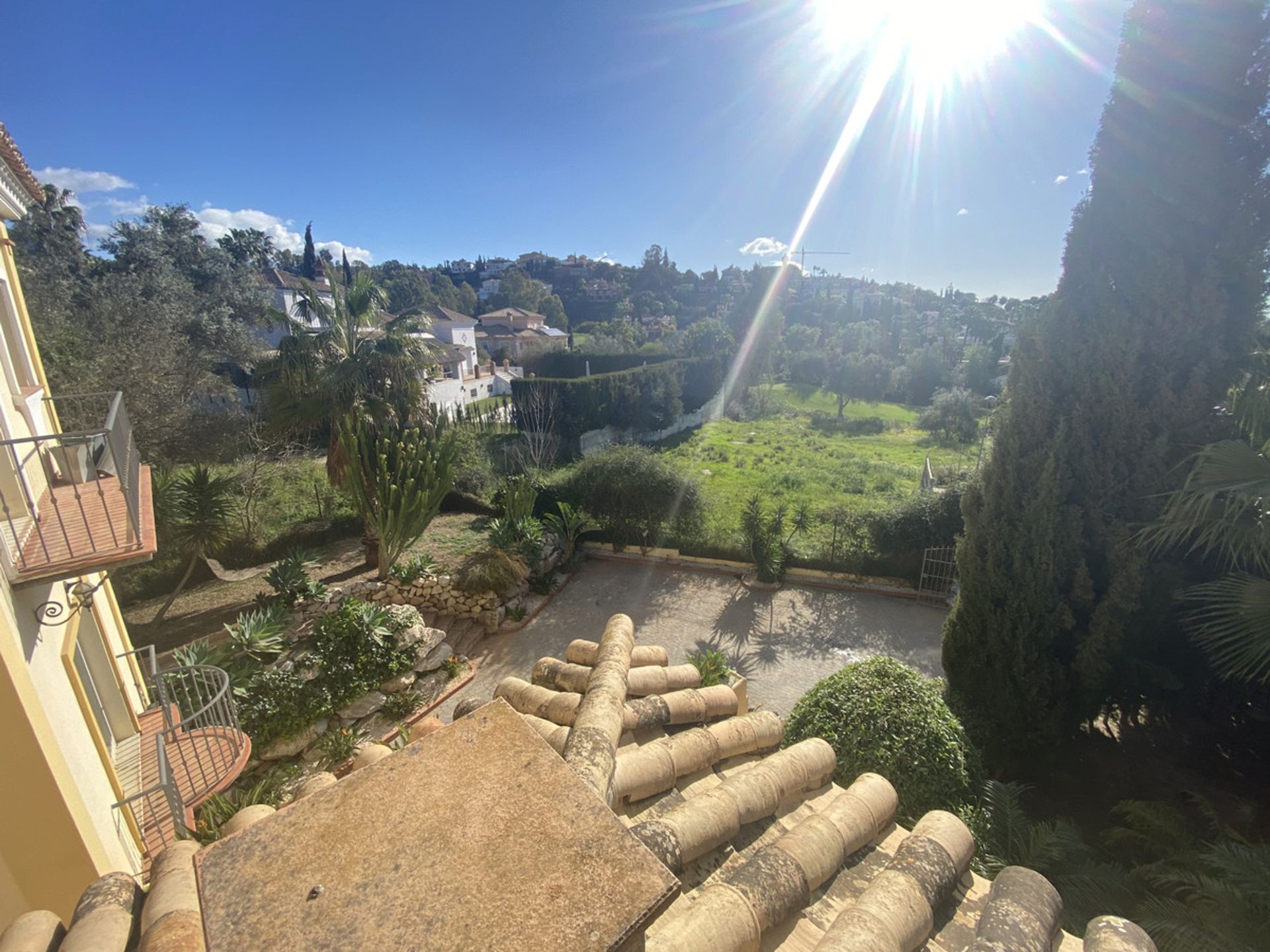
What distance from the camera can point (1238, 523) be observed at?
5137 millimetres

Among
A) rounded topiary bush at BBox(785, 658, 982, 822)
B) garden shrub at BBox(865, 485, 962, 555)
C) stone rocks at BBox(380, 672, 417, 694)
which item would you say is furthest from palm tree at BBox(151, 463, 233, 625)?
garden shrub at BBox(865, 485, 962, 555)

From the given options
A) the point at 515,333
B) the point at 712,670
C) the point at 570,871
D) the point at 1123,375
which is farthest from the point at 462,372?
the point at 570,871

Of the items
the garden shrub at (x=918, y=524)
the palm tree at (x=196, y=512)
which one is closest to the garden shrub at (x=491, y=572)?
the palm tree at (x=196, y=512)

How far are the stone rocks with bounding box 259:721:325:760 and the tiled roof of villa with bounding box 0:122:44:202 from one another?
675 cm

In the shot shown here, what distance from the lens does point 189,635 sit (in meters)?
8.77

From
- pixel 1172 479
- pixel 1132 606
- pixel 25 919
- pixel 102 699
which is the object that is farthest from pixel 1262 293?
pixel 102 699

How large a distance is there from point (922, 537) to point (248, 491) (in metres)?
15.5

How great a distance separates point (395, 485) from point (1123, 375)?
11021mm

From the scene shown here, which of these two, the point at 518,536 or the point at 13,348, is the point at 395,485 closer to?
the point at 518,536

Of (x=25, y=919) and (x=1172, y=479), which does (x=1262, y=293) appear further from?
(x=25, y=919)

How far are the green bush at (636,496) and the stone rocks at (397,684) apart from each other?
6875 millimetres

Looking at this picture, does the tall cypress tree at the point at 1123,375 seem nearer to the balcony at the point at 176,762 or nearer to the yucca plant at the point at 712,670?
the yucca plant at the point at 712,670

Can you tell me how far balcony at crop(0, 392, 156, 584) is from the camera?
391cm

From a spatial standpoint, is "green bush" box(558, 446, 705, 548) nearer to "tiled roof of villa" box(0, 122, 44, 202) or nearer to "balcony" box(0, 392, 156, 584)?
"balcony" box(0, 392, 156, 584)
